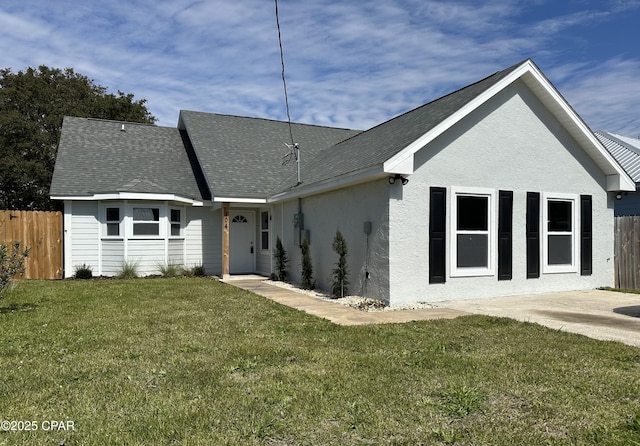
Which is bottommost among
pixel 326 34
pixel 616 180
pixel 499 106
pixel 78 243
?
pixel 78 243

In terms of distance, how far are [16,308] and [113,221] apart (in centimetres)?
720

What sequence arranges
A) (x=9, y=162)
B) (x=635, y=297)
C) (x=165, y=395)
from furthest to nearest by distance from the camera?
(x=9, y=162) → (x=635, y=297) → (x=165, y=395)

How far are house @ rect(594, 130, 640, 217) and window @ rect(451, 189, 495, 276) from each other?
15.0 ft

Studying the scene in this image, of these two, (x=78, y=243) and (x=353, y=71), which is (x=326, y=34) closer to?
(x=353, y=71)

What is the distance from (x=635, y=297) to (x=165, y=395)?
10722 millimetres

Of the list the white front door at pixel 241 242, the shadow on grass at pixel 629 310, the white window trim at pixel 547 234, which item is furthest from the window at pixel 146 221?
the shadow on grass at pixel 629 310

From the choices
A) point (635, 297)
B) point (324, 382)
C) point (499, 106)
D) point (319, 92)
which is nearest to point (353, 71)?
point (319, 92)

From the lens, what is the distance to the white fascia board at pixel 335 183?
30.2 ft

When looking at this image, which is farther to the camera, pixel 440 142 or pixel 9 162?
pixel 9 162

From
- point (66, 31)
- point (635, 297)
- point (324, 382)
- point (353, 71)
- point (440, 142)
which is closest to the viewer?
point (324, 382)

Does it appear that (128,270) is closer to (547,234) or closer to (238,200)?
(238,200)

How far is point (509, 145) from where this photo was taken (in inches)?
421

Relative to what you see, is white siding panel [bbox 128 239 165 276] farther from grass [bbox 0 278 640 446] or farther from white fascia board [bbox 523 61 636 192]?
white fascia board [bbox 523 61 636 192]

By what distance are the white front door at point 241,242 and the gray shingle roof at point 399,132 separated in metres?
4.32
